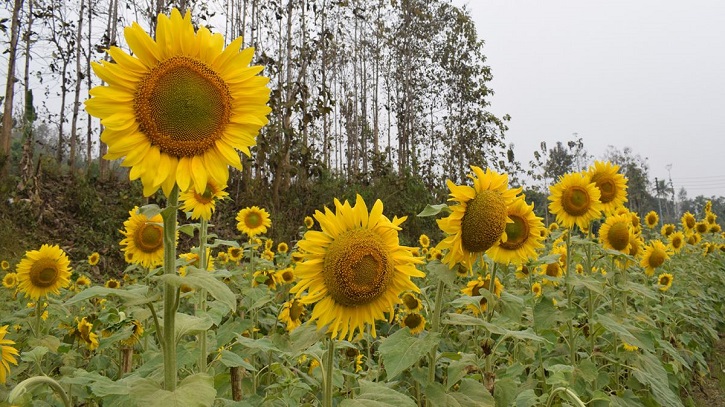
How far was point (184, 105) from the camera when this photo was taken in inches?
49.4

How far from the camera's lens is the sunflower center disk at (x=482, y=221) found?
173 cm

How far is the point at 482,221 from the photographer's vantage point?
173 cm

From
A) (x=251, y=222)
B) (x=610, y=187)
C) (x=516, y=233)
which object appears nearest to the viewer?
(x=516, y=233)

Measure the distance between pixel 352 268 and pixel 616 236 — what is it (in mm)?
2774

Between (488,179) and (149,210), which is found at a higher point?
(488,179)

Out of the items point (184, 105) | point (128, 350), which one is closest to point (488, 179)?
point (184, 105)

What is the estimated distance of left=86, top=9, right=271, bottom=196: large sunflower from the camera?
1.21 m

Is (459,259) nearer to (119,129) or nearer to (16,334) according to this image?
(119,129)

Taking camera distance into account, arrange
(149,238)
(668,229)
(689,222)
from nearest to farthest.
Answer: (149,238) → (668,229) → (689,222)

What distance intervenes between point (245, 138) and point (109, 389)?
0.74m

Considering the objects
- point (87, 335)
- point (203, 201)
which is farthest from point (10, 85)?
point (203, 201)

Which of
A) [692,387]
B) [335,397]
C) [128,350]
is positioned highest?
[128,350]

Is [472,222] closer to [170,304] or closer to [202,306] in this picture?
[170,304]

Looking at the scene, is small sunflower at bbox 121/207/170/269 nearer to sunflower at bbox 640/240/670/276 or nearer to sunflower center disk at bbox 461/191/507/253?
sunflower center disk at bbox 461/191/507/253
